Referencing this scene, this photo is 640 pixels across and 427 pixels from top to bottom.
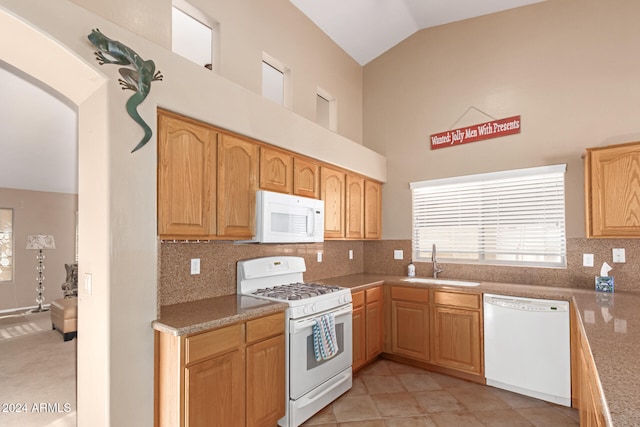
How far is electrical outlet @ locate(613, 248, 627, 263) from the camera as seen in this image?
297cm

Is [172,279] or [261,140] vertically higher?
[261,140]

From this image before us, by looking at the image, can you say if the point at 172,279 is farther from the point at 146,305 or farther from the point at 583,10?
the point at 583,10

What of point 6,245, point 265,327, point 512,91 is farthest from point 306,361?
point 6,245

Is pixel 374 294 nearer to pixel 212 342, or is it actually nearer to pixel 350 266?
pixel 350 266

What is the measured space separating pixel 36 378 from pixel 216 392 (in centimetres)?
275

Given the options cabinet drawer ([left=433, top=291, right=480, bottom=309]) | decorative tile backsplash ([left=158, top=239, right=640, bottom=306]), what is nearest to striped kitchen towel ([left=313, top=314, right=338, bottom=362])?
decorative tile backsplash ([left=158, top=239, right=640, bottom=306])

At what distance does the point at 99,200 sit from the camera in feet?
6.05

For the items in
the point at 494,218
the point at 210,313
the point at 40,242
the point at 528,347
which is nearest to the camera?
the point at 210,313

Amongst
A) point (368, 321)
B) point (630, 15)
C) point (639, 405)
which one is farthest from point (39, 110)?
A: point (630, 15)

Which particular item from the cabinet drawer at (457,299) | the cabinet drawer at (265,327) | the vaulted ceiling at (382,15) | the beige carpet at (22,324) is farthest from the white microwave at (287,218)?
the beige carpet at (22,324)

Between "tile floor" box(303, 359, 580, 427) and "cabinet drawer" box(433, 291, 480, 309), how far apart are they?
737 millimetres

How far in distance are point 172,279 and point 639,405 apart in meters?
2.41

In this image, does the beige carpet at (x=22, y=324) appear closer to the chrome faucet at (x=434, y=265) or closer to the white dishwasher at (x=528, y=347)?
the chrome faucet at (x=434, y=265)

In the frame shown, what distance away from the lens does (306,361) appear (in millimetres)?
2498
